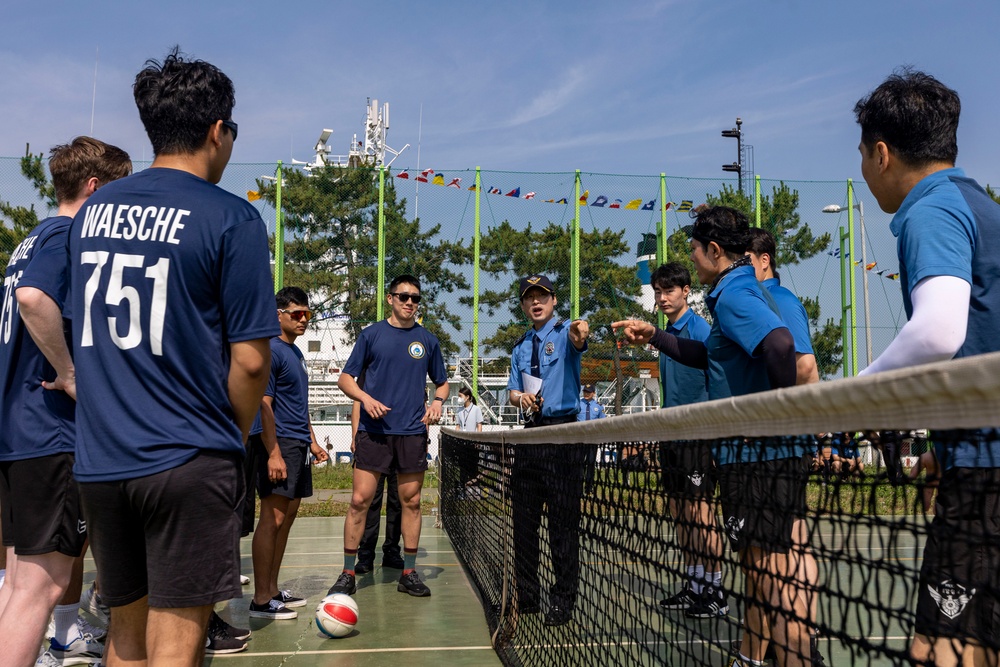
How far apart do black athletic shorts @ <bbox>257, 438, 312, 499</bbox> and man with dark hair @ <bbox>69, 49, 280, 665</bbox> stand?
9.67 feet

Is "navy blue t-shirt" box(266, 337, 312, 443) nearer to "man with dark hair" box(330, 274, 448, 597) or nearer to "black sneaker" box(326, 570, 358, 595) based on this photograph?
"man with dark hair" box(330, 274, 448, 597)

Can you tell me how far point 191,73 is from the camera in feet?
8.55

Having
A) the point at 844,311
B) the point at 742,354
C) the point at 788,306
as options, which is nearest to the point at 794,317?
the point at 788,306

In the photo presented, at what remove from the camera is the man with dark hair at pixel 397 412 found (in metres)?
6.28

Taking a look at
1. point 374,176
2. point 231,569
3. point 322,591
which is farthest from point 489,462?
point 374,176

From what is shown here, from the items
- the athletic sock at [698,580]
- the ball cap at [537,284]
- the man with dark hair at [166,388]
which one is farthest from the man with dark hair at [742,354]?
the ball cap at [537,284]

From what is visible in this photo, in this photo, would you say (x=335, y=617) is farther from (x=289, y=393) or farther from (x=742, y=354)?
(x=742, y=354)

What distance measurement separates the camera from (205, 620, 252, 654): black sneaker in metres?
4.71

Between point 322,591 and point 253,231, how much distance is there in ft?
15.1

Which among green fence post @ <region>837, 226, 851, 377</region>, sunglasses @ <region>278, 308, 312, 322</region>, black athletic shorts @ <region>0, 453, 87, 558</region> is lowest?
black athletic shorts @ <region>0, 453, 87, 558</region>

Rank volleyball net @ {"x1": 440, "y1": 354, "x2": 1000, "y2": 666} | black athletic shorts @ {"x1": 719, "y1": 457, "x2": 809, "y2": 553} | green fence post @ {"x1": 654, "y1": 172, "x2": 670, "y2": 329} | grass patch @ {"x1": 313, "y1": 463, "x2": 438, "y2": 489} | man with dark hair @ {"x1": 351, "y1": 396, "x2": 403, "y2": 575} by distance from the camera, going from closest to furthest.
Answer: volleyball net @ {"x1": 440, "y1": 354, "x2": 1000, "y2": 666}, black athletic shorts @ {"x1": 719, "y1": 457, "x2": 809, "y2": 553}, man with dark hair @ {"x1": 351, "y1": 396, "x2": 403, "y2": 575}, grass patch @ {"x1": 313, "y1": 463, "x2": 438, "y2": 489}, green fence post @ {"x1": 654, "y1": 172, "x2": 670, "y2": 329}

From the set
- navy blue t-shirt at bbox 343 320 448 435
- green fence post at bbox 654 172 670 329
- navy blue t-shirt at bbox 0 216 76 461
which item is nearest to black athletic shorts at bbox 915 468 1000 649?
navy blue t-shirt at bbox 0 216 76 461

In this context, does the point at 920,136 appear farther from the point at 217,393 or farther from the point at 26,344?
the point at 26,344

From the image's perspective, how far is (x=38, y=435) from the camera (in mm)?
3443
